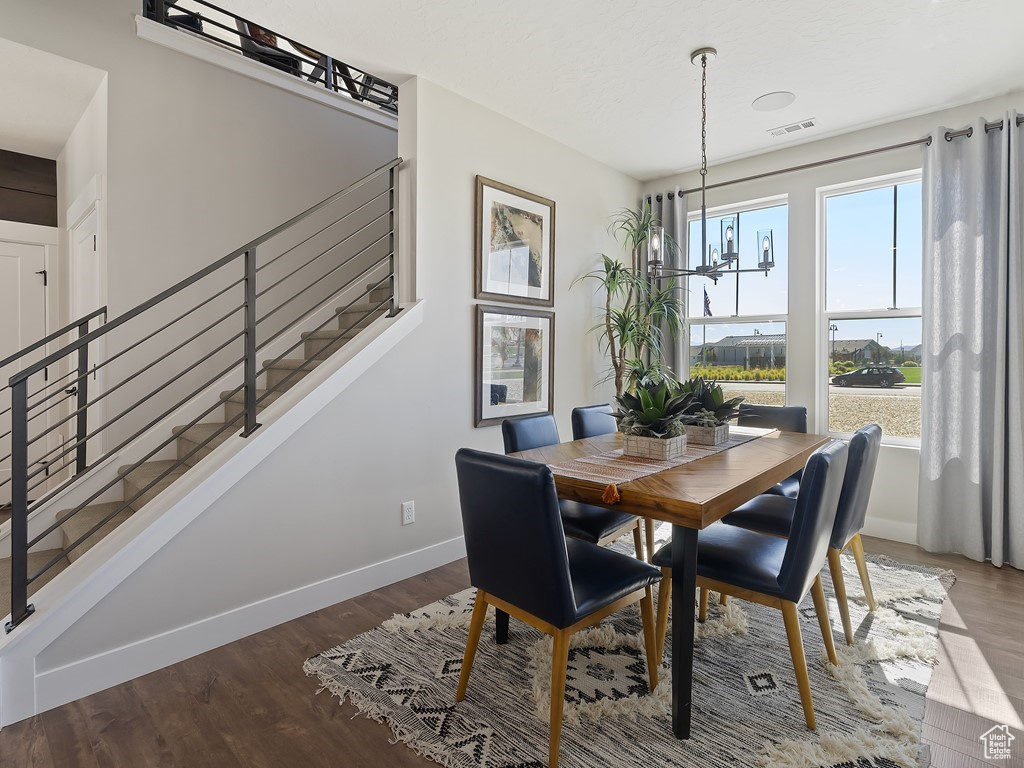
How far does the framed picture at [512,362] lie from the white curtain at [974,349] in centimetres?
236

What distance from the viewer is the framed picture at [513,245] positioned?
3367 mm

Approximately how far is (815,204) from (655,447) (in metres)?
2.70

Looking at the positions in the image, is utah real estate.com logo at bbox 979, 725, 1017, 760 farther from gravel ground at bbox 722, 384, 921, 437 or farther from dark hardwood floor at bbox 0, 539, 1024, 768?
gravel ground at bbox 722, 384, 921, 437

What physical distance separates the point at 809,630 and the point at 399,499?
6.74ft

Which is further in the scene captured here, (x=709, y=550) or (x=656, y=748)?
(x=709, y=550)

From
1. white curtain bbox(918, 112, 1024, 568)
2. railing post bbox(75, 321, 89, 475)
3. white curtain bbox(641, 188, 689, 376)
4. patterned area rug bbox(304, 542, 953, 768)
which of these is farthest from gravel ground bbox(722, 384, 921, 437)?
railing post bbox(75, 321, 89, 475)

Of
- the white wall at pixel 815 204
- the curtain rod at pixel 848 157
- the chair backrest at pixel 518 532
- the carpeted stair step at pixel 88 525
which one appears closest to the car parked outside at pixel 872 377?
the white wall at pixel 815 204

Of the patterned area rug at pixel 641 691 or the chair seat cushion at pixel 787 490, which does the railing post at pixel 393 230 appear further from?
the chair seat cushion at pixel 787 490

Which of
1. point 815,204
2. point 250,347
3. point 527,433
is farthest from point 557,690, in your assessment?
point 815,204

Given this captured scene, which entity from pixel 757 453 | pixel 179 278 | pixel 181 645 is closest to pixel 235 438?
pixel 181 645

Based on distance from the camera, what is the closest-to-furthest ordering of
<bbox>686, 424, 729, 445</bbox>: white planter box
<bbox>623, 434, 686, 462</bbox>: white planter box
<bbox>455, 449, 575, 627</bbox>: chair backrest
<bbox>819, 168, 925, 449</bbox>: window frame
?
<bbox>455, 449, 575, 627</bbox>: chair backrest
<bbox>623, 434, 686, 462</bbox>: white planter box
<bbox>686, 424, 729, 445</bbox>: white planter box
<bbox>819, 168, 925, 449</bbox>: window frame

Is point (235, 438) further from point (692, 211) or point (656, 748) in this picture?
point (692, 211)

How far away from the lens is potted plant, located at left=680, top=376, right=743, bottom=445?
8.66ft

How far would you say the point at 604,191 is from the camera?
14.4 feet
